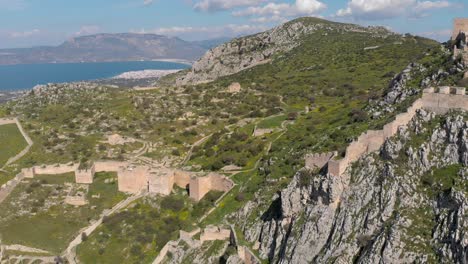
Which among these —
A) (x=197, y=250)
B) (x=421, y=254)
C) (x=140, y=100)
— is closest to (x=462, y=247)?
(x=421, y=254)

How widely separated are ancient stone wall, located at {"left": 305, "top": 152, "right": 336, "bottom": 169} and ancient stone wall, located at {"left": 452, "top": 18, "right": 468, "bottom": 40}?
19967mm

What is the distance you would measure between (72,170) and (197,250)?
85.4 ft

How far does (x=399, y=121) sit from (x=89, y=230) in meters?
31.5

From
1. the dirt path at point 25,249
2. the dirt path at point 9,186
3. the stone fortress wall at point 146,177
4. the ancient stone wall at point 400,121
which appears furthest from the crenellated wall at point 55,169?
the ancient stone wall at point 400,121

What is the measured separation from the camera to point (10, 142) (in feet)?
221

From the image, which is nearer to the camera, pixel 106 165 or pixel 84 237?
pixel 84 237

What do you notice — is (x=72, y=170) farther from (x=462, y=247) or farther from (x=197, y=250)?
(x=462, y=247)

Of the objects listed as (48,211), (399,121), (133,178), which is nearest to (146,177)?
(133,178)

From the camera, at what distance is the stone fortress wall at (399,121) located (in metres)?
31.2

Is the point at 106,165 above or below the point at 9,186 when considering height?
above

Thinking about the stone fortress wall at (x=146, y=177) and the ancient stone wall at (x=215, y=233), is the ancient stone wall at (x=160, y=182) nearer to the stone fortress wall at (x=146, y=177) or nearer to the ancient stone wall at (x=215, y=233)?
the stone fortress wall at (x=146, y=177)

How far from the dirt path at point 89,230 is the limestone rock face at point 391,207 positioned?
20.4m

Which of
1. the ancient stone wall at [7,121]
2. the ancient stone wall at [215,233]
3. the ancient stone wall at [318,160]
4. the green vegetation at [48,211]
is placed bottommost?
the green vegetation at [48,211]

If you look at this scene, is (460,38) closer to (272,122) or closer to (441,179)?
(441,179)
